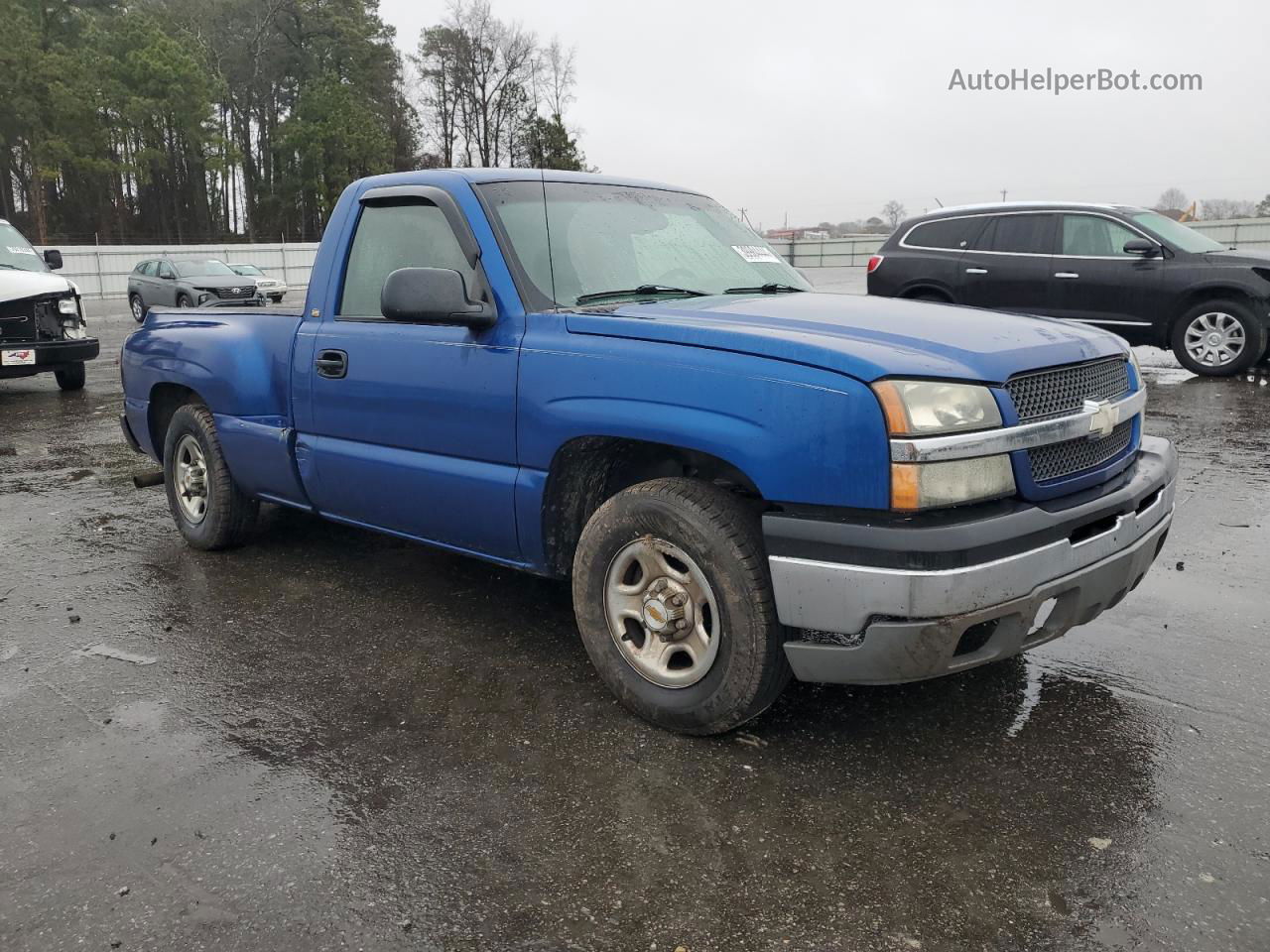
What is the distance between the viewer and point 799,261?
132ft

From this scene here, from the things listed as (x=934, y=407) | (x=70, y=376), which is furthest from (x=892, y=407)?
(x=70, y=376)

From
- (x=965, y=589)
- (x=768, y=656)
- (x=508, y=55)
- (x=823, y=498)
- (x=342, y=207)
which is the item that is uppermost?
(x=508, y=55)

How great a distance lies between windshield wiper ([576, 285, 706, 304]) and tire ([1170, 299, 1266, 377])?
854 cm

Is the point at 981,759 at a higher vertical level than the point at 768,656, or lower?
lower

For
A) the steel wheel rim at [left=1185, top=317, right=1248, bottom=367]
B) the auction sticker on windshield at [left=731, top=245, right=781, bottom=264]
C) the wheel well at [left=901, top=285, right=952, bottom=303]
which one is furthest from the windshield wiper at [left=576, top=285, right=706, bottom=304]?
the steel wheel rim at [left=1185, top=317, right=1248, bottom=367]

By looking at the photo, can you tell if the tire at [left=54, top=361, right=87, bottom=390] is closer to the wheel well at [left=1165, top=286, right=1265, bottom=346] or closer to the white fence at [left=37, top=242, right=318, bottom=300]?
the wheel well at [left=1165, top=286, right=1265, bottom=346]

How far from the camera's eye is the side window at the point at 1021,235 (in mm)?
10852

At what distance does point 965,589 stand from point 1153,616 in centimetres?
195

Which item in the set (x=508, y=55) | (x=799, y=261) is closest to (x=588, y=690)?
(x=799, y=261)

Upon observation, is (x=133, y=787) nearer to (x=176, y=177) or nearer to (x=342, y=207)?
(x=342, y=207)

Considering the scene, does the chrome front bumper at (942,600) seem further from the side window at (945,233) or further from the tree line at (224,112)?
the tree line at (224,112)

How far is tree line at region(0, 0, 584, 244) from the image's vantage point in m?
52.2

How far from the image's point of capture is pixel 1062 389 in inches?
120

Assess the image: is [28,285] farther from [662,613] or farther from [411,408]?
[662,613]
